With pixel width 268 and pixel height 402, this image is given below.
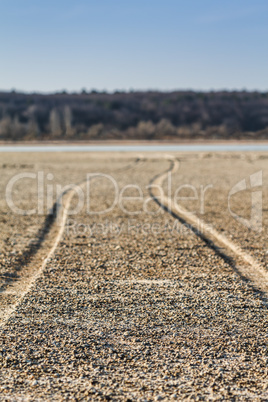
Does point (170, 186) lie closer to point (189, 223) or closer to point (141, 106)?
point (189, 223)

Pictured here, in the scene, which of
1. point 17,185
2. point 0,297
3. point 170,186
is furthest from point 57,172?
point 0,297

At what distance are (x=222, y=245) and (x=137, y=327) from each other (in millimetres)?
3371

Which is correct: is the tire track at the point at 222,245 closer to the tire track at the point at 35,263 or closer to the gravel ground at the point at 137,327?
the gravel ground at the point at 137,327

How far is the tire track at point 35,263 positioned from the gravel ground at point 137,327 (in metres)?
0.08

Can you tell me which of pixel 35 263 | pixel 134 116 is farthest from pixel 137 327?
pixel 134 116

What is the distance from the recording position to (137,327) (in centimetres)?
438

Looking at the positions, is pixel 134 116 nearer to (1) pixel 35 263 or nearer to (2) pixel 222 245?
(2) pixel 222 245

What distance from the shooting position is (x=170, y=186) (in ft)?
49.8

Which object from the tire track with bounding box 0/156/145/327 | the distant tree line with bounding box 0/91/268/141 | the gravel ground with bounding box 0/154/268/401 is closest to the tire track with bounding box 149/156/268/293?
the gravel ground with bounding box 0/154/268/401

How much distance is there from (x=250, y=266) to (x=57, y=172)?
1490 cm

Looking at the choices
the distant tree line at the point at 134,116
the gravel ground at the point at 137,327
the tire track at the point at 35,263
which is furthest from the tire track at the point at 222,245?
the distant tree line at the point at 134,116

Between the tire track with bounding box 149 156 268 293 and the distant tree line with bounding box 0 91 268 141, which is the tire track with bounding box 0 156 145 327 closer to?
the tire track with bounding box 149 156 268 293

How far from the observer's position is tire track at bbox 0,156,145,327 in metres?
5.00

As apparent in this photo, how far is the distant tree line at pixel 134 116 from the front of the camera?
179 ft
